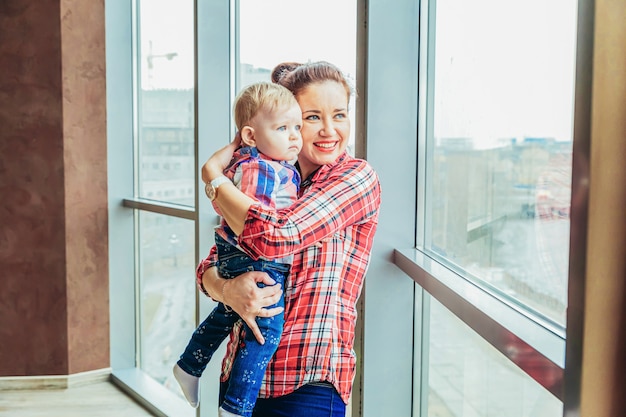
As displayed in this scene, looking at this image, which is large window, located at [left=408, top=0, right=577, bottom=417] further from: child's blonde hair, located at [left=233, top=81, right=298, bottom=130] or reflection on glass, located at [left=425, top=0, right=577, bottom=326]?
child's blonde hair, located at [left=233, top=81, right=298, bottom=130]

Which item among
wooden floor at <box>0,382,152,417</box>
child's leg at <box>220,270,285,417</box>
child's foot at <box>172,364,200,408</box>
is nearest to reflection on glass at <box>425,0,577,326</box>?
child's leg at <box>220,270,285,417</box>

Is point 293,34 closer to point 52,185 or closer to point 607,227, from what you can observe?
point 52,185

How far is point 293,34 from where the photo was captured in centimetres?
307

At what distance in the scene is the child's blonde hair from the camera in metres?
1.47

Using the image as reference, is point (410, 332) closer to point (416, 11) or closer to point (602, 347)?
point (416, 11)

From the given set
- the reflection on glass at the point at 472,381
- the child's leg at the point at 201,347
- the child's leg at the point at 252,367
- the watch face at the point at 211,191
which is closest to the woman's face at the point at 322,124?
the watch face at the point at 211,191

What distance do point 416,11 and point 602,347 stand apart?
1.74 m

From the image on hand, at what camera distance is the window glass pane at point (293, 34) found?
2.67 m

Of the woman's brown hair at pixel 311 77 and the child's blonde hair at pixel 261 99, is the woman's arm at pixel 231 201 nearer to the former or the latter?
the child's blonde hair at pixel 261 99

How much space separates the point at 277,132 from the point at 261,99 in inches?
3.3

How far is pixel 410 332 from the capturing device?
2369 millimetres

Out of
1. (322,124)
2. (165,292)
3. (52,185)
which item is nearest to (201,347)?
(322,124)

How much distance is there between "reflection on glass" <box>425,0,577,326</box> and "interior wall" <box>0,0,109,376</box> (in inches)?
114

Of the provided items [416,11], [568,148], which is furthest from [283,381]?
[416,11]
